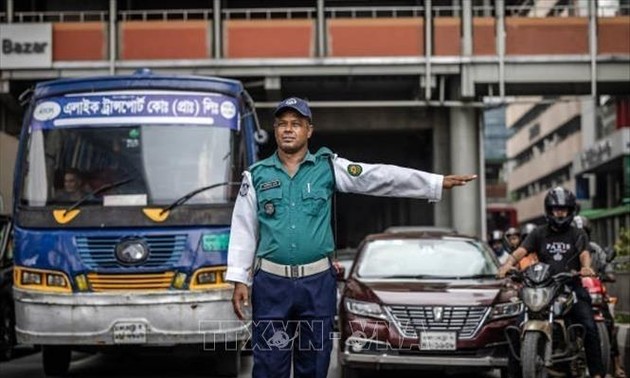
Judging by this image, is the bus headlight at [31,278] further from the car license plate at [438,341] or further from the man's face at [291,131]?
the man's face at [291,131]

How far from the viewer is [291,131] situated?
203 inches

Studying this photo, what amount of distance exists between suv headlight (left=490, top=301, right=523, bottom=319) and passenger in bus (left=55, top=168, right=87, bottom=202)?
396 centimetres

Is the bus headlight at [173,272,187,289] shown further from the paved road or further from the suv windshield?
the suv windshield

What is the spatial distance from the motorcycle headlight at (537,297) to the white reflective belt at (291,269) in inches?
138

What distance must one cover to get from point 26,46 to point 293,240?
71.0 feet

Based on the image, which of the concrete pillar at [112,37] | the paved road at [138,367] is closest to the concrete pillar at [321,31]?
the concrete pillar at [112,37]

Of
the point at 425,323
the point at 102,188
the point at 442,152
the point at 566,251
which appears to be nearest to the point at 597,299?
the point at 566,251

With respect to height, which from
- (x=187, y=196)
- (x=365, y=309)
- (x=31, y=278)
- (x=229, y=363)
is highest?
(x=187, y=196)

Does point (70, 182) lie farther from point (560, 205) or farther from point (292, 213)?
point (292, 213)

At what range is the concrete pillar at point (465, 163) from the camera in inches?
1067

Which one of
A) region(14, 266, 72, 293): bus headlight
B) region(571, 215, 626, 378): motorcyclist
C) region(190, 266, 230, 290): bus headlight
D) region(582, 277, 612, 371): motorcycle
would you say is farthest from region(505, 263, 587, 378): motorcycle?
region(14, 266, 72, 293): bus headlight

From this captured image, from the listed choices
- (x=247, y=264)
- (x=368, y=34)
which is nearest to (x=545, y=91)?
(x=368, y=34)

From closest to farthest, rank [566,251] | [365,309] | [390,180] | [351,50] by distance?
[390,180] → [566,251] → [365,309] → [351,50]

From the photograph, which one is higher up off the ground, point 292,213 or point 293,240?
point 292,213
